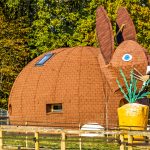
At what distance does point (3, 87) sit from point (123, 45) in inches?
758

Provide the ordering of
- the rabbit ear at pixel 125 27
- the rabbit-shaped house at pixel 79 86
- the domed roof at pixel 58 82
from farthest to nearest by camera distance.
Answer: the rabbit ear at pixel 125 27
the domed roof at pixel 58 82
the rabbit-shaped house at pixel 79 86

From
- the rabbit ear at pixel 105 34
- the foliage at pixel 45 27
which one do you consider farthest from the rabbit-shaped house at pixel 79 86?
the foliage at pixel 45 27

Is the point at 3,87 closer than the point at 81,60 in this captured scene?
No

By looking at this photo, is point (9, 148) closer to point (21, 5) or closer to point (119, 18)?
point (119, 18)

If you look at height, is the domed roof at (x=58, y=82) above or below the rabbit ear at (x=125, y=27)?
below

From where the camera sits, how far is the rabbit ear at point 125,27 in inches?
1035

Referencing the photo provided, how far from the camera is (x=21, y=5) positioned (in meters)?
48.6

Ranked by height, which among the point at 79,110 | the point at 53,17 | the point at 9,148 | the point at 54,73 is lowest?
the point at 9,148

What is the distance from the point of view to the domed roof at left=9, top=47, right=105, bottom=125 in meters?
25.9

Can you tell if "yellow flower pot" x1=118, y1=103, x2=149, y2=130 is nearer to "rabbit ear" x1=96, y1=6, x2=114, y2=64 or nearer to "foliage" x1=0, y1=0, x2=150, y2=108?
"rabbit ear" x1=96, y1=6, x2=114, y2=64

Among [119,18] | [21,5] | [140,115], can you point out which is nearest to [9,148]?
[140,115]

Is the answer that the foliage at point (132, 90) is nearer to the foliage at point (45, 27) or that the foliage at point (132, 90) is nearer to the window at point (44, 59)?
the window at point (44, 59)

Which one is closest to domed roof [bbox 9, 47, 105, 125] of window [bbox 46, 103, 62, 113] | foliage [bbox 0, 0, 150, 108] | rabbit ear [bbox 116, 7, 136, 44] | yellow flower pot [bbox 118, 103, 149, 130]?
window [bbox 46, 103, 62, 113]

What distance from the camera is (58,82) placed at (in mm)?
26344
